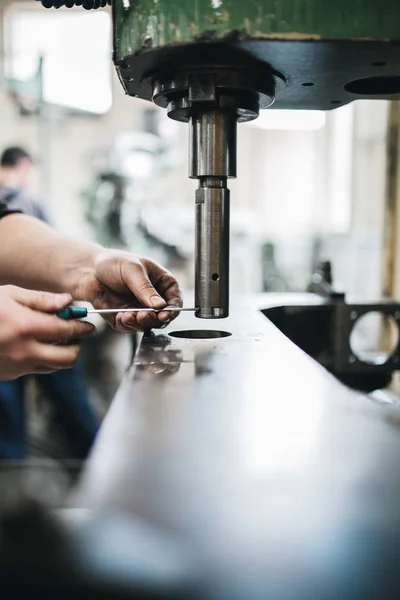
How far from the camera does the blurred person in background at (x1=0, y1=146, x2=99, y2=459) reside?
7.32 ft

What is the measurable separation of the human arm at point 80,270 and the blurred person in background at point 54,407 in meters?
0.88

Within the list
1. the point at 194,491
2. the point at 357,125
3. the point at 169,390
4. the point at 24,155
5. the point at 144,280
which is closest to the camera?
the point at 194,491

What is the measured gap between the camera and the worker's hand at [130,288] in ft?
2.86

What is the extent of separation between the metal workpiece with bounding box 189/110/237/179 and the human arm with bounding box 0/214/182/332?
0.69 feet

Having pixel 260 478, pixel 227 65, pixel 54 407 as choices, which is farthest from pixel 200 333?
pixel 54 407

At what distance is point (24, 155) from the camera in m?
3.31

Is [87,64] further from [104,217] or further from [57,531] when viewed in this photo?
[57,531]

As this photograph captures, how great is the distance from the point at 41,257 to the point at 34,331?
463 mm

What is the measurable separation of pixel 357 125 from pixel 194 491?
408 centimetres

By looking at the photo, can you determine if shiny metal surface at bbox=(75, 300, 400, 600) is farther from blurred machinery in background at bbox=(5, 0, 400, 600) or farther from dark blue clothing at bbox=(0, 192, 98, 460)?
dark blue clothing at bbox=(0, 192, 98, 460)

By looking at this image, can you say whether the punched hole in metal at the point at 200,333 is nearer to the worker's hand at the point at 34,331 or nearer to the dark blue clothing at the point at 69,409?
the worker's hand at the point at 34,331

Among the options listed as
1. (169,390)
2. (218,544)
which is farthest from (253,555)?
(169,390)

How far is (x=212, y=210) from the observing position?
2.60ft

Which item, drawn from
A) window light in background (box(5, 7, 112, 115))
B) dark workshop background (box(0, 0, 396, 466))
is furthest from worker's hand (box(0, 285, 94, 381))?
window light in background (box(5, 7, 112, 115))
